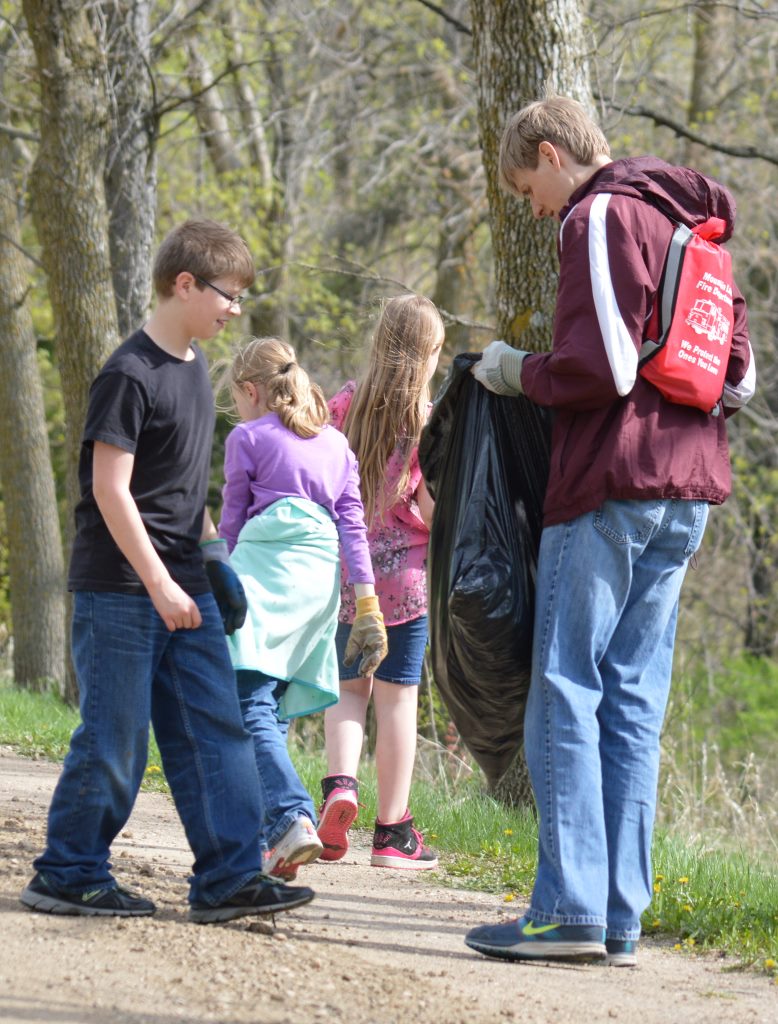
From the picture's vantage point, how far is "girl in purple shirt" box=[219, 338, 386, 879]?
410 centimetres

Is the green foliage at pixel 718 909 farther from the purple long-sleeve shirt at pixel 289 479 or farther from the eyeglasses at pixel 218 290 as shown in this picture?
the eyeglasses at pixel 218 290

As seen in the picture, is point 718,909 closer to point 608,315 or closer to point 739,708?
point 608,315

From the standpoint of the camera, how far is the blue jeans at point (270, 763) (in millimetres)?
3945

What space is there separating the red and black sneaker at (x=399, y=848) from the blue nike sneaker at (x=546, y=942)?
4.10 feet

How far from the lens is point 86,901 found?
11.2ft

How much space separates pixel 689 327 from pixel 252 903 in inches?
71.0

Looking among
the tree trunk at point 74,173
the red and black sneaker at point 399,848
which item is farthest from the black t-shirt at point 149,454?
the tree trunk at point 74,173

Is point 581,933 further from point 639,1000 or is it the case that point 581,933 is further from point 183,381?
point 183,381


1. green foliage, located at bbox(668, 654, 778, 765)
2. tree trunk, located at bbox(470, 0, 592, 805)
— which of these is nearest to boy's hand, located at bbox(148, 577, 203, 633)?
tree trunk, located at bbox(470, 0, 592, 805)

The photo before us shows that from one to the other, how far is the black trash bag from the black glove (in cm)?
55

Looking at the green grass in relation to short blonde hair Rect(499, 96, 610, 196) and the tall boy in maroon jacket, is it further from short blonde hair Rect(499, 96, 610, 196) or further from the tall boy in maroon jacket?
short blonde hair Rect(499, 96, 610, 196)

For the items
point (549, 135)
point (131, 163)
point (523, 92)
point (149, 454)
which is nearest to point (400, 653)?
point (149, 454)

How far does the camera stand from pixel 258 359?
4367 millimetres

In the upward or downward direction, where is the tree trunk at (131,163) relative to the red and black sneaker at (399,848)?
upward
